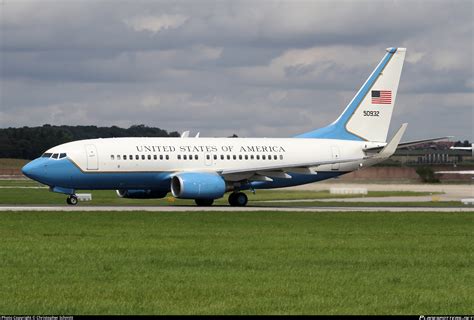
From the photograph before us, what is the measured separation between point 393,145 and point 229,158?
9.27 metres

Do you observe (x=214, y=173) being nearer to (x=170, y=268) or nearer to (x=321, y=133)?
(x=321, y=133)

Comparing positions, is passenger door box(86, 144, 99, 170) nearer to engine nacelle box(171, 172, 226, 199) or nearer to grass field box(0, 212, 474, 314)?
engine nacelle box(171, 172, 226, 199)

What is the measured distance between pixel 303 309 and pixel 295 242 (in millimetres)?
13373

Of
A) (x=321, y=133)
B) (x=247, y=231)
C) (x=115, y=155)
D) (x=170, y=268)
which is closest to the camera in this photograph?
(x=170, y=268)

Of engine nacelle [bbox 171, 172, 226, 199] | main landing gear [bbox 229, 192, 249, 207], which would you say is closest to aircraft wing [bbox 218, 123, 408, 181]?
main landing gear [bbox 229, 192, 249, 207]

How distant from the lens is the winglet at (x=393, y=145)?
57.2 m

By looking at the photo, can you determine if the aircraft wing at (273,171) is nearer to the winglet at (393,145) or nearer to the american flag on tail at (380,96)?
the winglet at (393,145)

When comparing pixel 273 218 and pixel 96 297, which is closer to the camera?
pixel 96 297

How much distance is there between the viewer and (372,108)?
6538cm

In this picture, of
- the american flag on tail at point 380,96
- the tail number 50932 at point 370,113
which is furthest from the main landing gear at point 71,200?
the american flag on tail at point 380,96

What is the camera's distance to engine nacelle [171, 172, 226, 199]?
5597cm

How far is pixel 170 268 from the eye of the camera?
2417 centimetres

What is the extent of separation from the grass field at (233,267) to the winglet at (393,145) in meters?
16.4

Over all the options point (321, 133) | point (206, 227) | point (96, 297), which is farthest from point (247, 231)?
point (321, 133)
